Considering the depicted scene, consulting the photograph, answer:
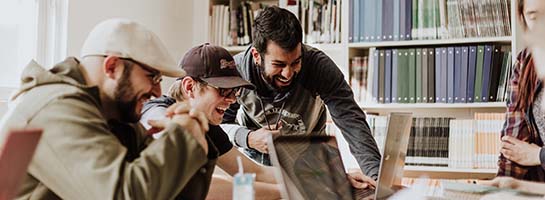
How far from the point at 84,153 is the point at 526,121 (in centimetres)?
162

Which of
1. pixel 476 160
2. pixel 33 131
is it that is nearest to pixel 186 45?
pixel 476 160

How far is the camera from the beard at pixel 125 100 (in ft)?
3.86

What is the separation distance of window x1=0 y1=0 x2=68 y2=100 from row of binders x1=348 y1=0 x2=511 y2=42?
5.19 ft

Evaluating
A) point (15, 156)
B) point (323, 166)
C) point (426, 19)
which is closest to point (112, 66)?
point (15, 156)

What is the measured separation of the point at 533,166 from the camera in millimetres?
2086

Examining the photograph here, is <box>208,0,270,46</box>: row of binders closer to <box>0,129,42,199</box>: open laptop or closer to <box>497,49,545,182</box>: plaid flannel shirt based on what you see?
<box>497,49,545,182</box>: plaid flannel shirt

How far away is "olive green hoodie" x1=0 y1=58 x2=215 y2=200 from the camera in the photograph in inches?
40.0

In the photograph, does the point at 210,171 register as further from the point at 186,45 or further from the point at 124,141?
the point at 186,45

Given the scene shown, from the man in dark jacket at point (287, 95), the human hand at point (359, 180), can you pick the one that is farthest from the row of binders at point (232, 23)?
the human hand at point (359, 180)

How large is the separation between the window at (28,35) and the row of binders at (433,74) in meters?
1.61

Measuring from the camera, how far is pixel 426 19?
131 inches

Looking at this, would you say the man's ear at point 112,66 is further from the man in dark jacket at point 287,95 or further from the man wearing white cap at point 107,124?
the man in dark jacket at point 287,95

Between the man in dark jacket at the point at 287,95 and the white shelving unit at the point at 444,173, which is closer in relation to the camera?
the man in dark jacket at the point at 287,95

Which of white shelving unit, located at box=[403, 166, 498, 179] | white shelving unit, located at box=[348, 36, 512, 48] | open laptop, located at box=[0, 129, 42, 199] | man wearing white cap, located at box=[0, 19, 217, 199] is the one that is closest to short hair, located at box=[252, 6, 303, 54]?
man wearing white cap, located at box=[0, 19, 217, 199]
